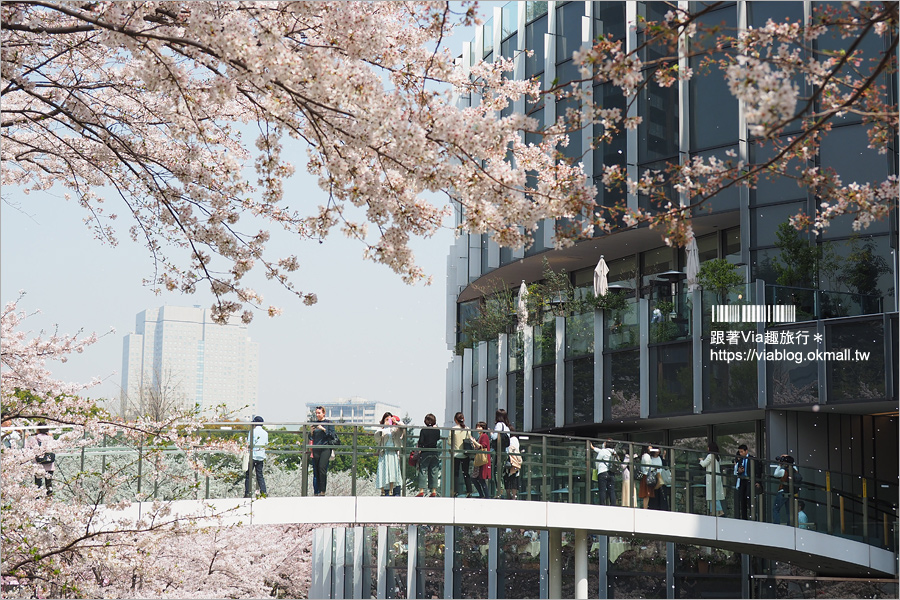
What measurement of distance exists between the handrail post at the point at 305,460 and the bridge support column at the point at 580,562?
6.13 meters

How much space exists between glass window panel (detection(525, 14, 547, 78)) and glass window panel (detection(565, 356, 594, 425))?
7909 millimetres

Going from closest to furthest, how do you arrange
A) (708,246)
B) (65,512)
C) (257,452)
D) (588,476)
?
(65,512)
(257,452)
(588,476)
(708,246)

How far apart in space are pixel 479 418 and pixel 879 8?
2402 cm

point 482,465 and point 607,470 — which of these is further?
point 607,470

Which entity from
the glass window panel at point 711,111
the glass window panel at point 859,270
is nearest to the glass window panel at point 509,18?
the glass window panel at point 711,111

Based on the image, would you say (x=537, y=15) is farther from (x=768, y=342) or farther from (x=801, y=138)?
(x=801, y=138)

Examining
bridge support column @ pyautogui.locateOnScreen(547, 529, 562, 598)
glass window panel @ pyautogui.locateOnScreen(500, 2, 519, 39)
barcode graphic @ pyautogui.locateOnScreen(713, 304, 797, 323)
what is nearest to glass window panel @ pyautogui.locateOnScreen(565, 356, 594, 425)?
barcode graphic @ pyautogui.locateOnScreen(713, 304, 797, 323)

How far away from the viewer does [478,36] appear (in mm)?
31922

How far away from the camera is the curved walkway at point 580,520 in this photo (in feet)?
51.3

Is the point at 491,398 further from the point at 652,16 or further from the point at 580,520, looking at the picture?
the point at 580,520

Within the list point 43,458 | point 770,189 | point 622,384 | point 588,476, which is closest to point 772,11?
→ point 770,189

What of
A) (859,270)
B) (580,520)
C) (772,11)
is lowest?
(580,520)

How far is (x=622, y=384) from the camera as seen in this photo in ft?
78.1

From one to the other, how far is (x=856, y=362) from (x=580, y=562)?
21.1ft
